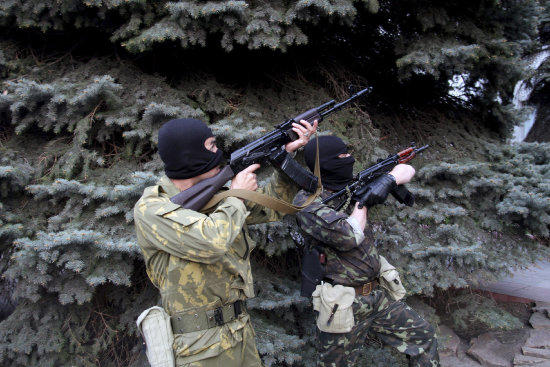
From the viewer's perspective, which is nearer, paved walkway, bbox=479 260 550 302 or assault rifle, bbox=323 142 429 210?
assault rifle, bbox=323 142 429 210

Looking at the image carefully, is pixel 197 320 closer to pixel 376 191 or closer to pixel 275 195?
pixel 275 195

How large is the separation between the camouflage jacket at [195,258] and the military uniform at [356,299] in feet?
1.89

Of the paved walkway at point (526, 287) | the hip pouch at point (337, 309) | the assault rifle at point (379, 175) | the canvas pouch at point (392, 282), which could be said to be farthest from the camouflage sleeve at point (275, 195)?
the paved walkway at point (526, 287)

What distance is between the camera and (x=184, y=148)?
5.90 ft

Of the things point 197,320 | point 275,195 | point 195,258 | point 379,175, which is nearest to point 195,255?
point 195,258

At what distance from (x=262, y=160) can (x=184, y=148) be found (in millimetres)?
591

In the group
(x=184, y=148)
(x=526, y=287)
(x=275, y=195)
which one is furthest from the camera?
(x=526, y=287)

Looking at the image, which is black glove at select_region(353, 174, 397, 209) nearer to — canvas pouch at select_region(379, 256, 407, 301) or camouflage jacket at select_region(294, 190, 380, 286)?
camouflage jacket at select_region(294, 190, 380, 286)

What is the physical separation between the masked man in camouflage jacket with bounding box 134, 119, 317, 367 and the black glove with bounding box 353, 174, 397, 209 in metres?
0.87

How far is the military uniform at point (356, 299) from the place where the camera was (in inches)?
92.4

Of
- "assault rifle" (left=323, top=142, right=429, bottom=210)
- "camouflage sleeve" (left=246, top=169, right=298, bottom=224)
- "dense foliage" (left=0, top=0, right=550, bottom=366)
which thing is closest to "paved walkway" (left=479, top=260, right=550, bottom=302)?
"dense foliage" (left=0, top=0, right=550, bottom=366)

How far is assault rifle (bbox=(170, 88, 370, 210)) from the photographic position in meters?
1.83

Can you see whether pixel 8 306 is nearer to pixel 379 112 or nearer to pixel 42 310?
pixel 42 310

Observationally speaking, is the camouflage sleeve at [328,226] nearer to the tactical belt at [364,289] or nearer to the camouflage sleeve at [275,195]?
the camouflage sleeve at [275,195]
